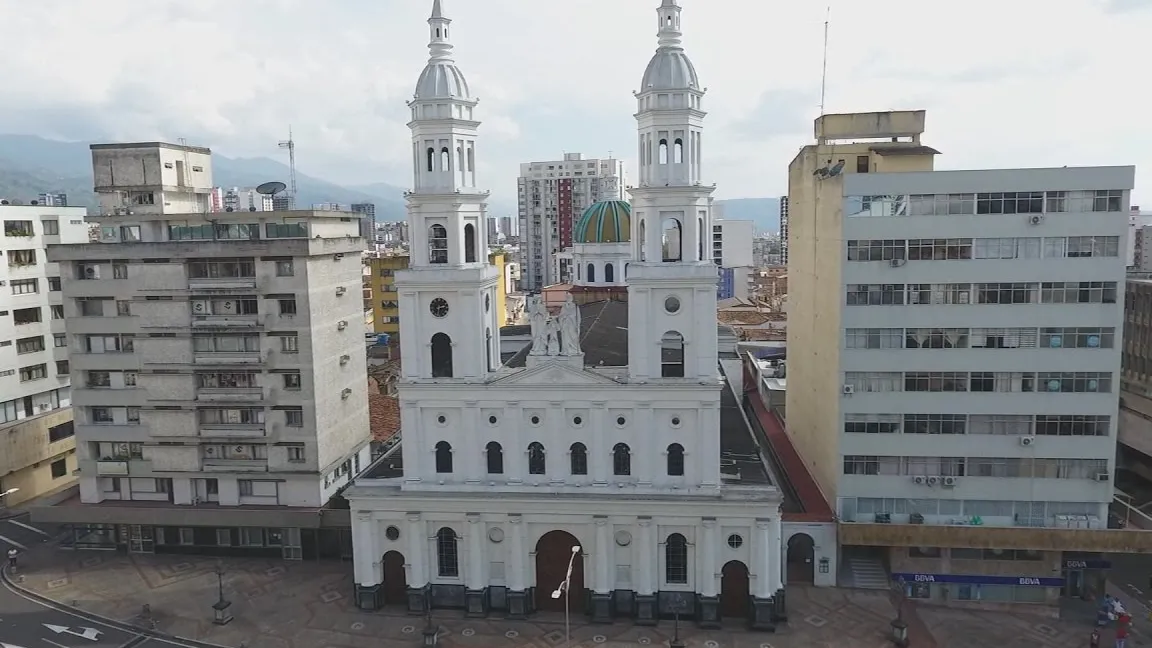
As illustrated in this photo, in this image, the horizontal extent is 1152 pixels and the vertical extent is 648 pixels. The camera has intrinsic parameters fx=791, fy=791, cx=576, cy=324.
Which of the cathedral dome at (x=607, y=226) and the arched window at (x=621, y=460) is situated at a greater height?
the cathedral dome at (x=607, y=226)

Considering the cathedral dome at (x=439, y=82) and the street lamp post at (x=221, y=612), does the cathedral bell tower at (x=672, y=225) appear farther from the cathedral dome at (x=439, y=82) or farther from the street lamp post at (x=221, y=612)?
the street lamp post at (x=221, y=612)

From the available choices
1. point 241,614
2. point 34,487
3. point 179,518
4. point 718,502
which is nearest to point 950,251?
point 718,502

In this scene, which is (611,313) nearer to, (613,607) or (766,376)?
(766,376)

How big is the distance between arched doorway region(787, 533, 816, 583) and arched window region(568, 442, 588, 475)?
1203 centimetres

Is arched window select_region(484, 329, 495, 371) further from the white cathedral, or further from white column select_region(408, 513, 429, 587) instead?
white column select_region(408, 513, 429, 587)

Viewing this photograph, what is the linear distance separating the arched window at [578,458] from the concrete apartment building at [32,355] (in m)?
40.7

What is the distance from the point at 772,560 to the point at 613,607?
25.9 ft

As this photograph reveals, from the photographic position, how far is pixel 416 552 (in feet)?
127

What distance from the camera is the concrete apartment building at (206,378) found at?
45.2 m

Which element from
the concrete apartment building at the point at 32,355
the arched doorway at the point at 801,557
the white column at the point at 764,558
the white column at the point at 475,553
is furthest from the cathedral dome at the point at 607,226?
the concrete apartment building at the point at 32,355

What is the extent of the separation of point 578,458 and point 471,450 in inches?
206

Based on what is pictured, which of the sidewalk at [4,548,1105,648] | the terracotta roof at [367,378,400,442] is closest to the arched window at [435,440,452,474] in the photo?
the sidewalk at [4,548,1105,648]

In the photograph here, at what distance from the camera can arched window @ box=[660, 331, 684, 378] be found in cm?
3709

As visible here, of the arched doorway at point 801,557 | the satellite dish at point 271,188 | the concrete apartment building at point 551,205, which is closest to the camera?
the arched doorway at point 801,557
